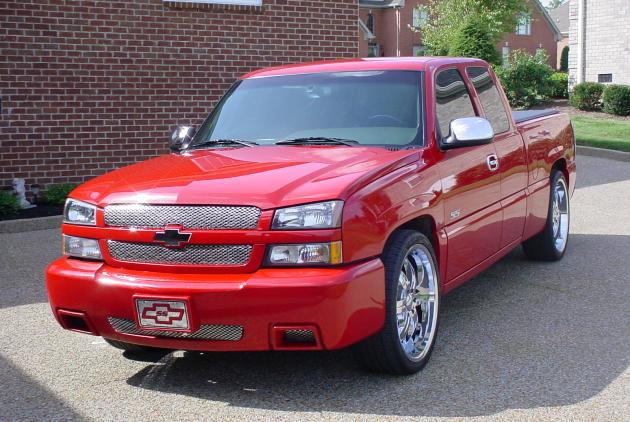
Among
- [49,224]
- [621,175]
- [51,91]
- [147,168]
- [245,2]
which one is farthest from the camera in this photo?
[621,175]

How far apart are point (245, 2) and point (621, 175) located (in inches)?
252

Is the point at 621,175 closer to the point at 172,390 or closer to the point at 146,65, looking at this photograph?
the point at 146,65

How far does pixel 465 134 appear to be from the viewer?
17.7 feet

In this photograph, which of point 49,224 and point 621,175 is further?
point 621,175

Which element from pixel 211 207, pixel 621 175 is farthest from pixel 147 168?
pixel 621 175

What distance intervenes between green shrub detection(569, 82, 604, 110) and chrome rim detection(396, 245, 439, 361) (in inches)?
915

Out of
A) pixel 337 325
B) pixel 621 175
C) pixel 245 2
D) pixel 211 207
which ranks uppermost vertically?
pixel 245 2

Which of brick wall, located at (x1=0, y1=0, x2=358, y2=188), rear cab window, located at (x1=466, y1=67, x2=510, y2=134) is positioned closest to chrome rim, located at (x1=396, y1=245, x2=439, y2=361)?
rear cab window, located at (x1=466, y1=67, x2=510, y2=134)

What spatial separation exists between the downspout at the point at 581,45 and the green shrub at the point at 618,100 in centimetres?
668

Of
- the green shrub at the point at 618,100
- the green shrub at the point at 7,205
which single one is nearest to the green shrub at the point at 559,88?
the green shrub at the point at 618,100

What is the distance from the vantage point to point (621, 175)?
46.0ft

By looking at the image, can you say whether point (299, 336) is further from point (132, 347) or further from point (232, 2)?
point (232, 2)

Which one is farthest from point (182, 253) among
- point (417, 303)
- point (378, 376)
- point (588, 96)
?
point (588, 96)

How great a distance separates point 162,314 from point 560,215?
4759mm
